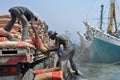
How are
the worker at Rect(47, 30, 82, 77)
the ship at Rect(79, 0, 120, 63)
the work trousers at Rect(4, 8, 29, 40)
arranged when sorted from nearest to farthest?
1. the work trousers at Rect(4, 8, 29, 40)
2. the worker at Rect(47, 30, 82, 77)
3. the ship at Rect(79, 0, 120, 63)

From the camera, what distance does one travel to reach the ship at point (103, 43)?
42.8 metres

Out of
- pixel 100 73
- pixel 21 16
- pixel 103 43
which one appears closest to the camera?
pixel 21 16

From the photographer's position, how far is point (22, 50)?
666 cm

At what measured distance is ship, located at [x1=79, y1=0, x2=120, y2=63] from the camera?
42.8 m

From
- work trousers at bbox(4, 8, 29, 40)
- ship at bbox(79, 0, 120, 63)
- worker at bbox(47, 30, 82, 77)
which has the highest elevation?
work trousers at bbox(4, 8, 29, 40)

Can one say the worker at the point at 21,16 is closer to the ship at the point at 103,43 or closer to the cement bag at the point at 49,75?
the cement bag at the point at 49,75

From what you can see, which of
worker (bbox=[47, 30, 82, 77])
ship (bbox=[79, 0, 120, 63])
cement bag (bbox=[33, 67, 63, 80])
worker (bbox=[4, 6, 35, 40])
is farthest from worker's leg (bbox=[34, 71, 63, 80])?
ship (bbox=[79, 0, 120, 63])

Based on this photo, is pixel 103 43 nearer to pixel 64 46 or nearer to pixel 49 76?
pixel 64 46

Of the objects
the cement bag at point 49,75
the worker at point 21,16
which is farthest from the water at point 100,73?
the cement bag at point 49,75

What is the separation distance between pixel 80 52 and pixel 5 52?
129 feet

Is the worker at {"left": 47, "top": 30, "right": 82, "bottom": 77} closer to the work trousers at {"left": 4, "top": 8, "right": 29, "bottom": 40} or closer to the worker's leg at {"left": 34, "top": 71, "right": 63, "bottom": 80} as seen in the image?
the work trousers at {"left": 4, "top": 8, "right": 29, "bottom": 40}

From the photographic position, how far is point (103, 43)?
144ft

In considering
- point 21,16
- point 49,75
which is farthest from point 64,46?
point 49,75

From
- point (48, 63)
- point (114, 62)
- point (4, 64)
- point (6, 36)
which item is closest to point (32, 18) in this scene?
point (48, 63)
